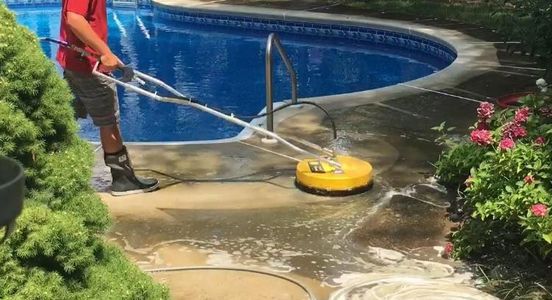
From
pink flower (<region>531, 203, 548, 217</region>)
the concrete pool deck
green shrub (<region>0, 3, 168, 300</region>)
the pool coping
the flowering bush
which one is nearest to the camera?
green shrub (<region>0, 3, 168, 300</region>)

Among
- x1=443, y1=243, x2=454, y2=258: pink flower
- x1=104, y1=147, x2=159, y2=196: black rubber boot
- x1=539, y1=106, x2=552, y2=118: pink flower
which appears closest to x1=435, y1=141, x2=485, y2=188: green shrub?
x1=539, y1=106, x2=552, y2=118: pink flower

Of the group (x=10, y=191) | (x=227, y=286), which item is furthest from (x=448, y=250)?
(x=10, y=191)

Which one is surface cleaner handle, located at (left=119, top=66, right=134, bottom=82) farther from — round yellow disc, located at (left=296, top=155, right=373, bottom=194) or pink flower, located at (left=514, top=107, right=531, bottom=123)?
pink flower, located at (left=514, top=107, right=531, bottom=123)

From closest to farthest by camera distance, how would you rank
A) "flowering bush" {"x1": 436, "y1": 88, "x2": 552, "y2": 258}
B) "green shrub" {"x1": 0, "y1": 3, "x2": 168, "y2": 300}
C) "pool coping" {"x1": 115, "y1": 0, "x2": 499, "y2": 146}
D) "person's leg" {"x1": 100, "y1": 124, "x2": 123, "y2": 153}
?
"green shrub" {"x1": 0, "y1": 3, "x2": 168, "y2": 300} → "flowering bush" {"x1": 436, "y1": 88, "x2": 552, "y2": 258} → "person's leg" {"x1": 100, "y1": 124, "x2": 123, "y2": 153} → "pool coping" {"x1": 115, "y1": 0, "x2": 499, "y2": 146}

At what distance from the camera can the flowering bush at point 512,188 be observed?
3.53m

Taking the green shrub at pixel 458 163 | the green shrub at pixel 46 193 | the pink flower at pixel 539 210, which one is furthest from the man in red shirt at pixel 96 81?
the pink flower at pixel 539 210

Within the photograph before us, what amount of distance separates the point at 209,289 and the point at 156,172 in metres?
1.97

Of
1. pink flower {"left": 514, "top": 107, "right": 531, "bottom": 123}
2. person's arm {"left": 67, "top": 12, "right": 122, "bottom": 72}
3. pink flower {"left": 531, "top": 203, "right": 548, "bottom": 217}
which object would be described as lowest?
pink flower {"left": 531, "top": 203, "right": 548, "bottom": 217}

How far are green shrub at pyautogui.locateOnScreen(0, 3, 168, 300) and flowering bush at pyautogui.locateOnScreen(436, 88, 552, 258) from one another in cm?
205

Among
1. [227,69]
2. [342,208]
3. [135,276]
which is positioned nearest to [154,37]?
[227,69]

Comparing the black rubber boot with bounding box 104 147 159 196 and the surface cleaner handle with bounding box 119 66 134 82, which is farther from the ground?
→ the surface cleaner handle with bounding box 119 66 134 82

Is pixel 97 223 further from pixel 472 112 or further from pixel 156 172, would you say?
pixel 472 112

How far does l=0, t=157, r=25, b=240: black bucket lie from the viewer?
1130mm

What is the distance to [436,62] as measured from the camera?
37.7 feet
